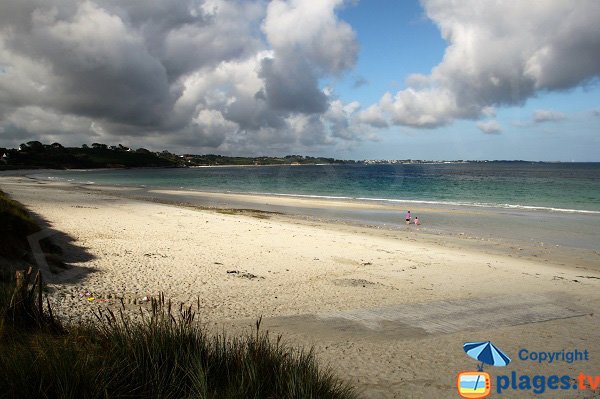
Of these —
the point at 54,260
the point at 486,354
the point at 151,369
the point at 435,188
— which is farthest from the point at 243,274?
the point at 435,188

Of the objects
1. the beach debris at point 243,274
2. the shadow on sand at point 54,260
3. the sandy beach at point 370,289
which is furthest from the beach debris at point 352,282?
the shadow on sand at point 54,260

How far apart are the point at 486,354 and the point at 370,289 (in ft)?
12.7

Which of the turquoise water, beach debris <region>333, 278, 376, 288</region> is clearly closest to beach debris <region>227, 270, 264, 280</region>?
beach debris <region>333, 278, 376, 288</region>

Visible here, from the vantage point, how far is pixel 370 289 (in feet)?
30.3

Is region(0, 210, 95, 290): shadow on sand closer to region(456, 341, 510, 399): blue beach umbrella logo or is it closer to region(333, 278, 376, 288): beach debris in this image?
region(333, 278, 376, 288): beach debris

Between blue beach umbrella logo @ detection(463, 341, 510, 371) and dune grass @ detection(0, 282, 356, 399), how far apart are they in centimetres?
206

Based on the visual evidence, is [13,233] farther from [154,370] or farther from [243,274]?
[154,370]

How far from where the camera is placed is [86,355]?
3.73m

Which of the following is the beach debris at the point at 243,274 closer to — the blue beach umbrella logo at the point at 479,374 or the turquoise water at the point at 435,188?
the blue beach umbrella logo at the point at 479,374

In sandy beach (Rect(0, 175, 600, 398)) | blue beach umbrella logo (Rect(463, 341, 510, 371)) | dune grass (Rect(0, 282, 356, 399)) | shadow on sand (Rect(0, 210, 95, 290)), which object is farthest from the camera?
shadow on sand (Rect(0, 210, 95, 290))

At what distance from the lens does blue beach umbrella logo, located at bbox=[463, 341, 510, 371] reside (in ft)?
17.5

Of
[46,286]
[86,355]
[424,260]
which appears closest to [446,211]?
[424,260]

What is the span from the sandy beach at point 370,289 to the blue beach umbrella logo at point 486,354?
99mm

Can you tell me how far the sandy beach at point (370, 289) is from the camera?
5562 mm
